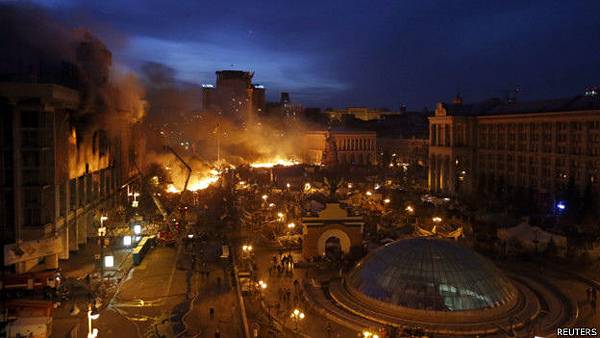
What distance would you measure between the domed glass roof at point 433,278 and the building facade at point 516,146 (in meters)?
31.9

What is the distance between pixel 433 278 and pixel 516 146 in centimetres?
4671

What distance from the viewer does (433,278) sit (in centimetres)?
2434

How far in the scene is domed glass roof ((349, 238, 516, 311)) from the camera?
23.6 metres

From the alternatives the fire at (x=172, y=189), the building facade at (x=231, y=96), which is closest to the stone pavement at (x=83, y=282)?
the fire at (x=172, y=189)

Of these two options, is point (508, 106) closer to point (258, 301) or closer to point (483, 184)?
point (483, 184)

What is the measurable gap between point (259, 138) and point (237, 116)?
1210 cm

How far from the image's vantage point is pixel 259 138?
11319 cm

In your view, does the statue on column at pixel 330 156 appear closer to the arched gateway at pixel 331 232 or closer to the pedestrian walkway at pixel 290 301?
the pedestrian walkway at pixel 290 301

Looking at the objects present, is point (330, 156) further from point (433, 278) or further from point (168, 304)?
point (433, 278)

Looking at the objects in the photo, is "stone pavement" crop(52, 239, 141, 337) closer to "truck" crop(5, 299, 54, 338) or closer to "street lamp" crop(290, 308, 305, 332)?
"truck" crop(5, 299, 54, 338)

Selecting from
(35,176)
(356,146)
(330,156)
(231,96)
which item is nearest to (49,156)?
(35,176)

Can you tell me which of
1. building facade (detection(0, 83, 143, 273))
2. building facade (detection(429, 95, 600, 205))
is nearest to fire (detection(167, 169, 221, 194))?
building facade (detection(0, 83, 143, 273))

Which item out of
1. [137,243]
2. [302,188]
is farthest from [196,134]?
[137,243]

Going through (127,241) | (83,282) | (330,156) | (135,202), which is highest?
(330,156)
